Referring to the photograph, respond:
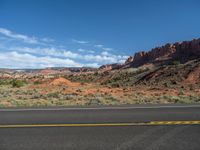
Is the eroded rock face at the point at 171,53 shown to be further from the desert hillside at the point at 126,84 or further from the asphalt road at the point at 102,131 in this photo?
the asphalt road at the point at 102,131

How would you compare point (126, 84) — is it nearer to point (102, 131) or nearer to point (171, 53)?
point (102, 131)

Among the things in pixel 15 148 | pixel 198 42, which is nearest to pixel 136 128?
pixel 15 148

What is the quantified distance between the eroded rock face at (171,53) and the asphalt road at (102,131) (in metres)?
97.0

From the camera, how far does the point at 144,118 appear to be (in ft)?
33.3

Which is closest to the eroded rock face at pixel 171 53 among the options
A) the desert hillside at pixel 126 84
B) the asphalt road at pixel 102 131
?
the desert hillside at pixel 126 84

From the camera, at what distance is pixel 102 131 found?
26.7 feet

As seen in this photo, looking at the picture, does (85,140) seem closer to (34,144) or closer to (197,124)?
(34,144)

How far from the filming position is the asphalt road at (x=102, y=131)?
6734mm

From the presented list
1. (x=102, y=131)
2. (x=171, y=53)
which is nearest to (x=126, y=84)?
(x=102, y=131)

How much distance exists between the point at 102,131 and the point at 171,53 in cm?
13074

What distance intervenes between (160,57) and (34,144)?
13441 centimetres

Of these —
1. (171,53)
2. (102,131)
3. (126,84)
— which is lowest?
(102,131)

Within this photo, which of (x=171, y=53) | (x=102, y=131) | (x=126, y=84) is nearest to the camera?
(x=102, y=131)

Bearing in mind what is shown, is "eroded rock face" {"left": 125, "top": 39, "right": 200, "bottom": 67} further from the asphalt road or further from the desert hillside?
the asphalt road
